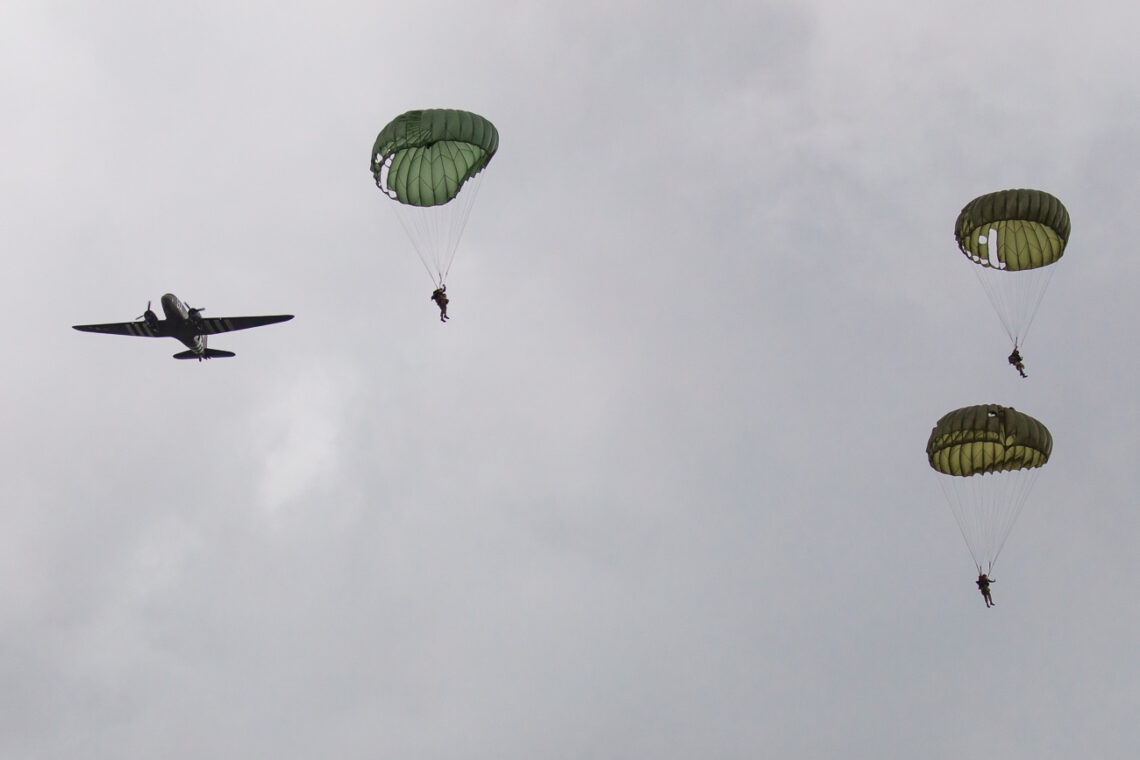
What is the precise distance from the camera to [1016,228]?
4716 cm

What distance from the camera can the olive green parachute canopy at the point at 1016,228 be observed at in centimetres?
4500

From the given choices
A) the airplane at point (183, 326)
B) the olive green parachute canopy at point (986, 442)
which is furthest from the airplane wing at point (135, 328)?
the olive green parachute canopy at point (986, 442)

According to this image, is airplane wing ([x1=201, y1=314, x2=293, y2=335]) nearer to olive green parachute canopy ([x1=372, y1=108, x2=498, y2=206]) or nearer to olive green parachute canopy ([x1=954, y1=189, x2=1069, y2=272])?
olive green parachute canopy ([x1=372, y1=108, x2=498, y2=206])

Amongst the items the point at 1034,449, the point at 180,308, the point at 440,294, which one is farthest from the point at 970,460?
the point at 180,308

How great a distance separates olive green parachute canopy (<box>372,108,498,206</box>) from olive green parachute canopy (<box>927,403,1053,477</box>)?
67.6ft

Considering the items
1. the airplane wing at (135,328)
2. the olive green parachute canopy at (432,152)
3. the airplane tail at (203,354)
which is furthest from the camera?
the airplane tail at (203,354)

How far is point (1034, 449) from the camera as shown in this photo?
4456 cm

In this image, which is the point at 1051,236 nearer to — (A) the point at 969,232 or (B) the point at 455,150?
(A) the point at 969,232

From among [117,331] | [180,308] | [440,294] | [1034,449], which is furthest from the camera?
[117,331]

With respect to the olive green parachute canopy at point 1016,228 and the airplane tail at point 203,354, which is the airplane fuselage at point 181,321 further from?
the olive green parachute canopy at point 1016,228

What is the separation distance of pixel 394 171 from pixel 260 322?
19.9m

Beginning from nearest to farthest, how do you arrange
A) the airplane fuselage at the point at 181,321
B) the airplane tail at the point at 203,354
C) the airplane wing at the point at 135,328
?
the airplane fuselage at the point at 181,321 → the airplane wing at the point at 135,328 → the airplane tail at the point at 203,354

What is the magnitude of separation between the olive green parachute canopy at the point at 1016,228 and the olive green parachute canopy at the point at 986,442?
6654 mm

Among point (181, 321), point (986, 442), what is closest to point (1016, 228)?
point (986, 442)
